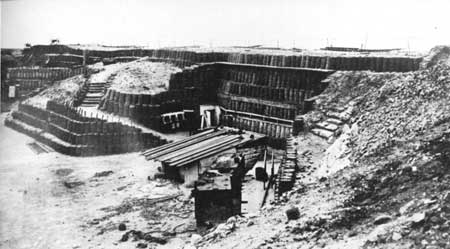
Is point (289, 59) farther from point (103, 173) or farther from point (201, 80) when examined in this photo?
point (103, 173)

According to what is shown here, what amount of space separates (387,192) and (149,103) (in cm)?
2049

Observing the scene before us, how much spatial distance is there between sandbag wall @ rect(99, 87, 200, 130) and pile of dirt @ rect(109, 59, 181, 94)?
0.87m

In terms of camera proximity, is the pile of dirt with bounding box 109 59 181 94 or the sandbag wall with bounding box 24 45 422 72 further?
the pile of dirt with bounding box 109 59 181 94

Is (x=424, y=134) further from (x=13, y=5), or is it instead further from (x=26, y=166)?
(x=26, y=166)

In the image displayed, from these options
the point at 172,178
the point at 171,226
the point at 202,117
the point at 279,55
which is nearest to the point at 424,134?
the point at 171,226

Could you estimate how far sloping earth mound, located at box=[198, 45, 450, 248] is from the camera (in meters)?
9.31

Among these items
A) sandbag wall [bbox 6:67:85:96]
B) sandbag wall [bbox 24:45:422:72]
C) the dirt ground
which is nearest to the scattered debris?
the dirt ground

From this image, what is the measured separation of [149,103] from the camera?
97.0 feet

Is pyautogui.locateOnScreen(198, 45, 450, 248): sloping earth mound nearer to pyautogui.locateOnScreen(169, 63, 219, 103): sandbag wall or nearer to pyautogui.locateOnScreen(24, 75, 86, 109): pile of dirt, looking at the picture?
pyautogui.locateOnScreen(169, 63, 219, 103): sandbag wall

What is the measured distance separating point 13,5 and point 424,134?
1237 centimetres

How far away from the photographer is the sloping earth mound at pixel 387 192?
30.6ft

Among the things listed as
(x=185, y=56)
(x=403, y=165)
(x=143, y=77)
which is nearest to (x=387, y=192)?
(x=403, y=165)

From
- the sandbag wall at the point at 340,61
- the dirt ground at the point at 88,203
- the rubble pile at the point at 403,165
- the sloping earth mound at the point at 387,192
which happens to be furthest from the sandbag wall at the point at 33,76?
the sloping earth mound at the point at 387,192

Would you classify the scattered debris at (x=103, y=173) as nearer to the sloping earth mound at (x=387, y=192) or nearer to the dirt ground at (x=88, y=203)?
the dirt ground at (x=88, y=203)
